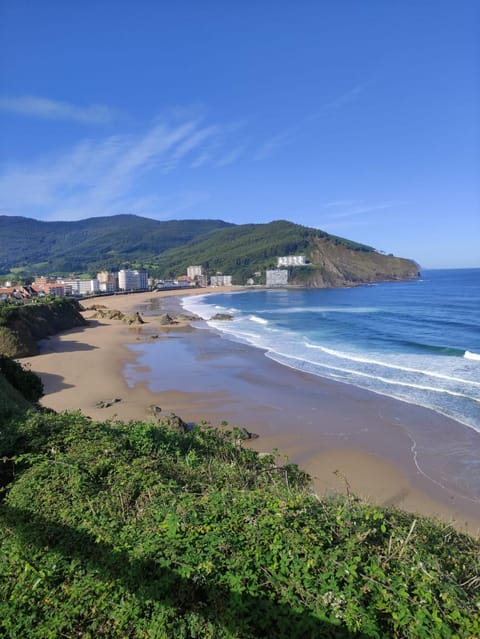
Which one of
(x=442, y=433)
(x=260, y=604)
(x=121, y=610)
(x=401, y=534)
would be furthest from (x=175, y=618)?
(x=442, y=433)

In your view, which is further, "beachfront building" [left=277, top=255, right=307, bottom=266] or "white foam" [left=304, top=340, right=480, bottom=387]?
"beachfront building" [left=277, top=255, right=307, bottom=266]

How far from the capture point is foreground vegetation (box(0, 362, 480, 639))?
3371 mm

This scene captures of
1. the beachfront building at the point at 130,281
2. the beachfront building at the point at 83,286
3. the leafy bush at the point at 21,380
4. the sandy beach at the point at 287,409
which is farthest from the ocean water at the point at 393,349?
the beachfront building at the point at 130,281

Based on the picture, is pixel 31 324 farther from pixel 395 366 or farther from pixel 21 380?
pixel 395 366

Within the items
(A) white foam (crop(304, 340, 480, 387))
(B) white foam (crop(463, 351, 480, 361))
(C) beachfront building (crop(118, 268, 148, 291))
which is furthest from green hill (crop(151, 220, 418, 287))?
(B) white foam (crop(463, 351, 480, 361))

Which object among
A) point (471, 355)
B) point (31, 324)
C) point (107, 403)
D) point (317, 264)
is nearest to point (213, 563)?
point (107, 403)

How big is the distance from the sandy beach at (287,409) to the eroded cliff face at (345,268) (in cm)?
11967

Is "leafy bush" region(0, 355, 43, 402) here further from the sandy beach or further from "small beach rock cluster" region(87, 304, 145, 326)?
"small beach rock cluster" region(87, 304, 145, 326)

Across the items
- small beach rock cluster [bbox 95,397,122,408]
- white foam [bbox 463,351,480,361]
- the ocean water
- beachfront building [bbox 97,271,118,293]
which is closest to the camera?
small beach rock cluster [bbox 95,397,122,408]

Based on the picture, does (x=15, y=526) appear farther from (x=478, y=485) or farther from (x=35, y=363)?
(x=35, y=363)

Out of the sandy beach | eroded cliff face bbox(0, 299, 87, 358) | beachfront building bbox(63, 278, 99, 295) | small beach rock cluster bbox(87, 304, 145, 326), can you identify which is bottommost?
the sandy beach

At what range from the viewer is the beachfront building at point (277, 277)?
491 ft

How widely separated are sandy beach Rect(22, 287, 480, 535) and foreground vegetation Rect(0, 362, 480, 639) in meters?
2.08

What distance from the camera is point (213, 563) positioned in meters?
3.87
